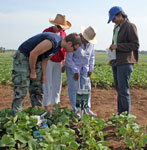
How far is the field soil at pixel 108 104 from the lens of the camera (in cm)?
337

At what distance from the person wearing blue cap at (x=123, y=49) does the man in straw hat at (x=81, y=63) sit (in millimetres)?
423

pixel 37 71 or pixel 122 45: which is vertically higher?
pixel 122 45

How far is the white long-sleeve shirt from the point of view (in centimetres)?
380

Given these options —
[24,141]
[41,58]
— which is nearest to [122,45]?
[41,58]

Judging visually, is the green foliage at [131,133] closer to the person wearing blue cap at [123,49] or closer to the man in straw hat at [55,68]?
the person wearing blue cap at [123,49]

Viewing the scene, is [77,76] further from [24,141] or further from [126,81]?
[24,141]

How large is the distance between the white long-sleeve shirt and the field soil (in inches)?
46.1

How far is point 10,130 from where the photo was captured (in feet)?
8.90

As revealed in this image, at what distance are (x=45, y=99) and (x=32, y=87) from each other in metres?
0.71

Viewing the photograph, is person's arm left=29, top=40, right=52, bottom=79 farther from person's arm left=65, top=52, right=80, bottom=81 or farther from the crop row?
person's arm left=65, top=52, right=80, bottom=81

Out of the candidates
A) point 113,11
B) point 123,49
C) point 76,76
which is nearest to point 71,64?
point 76,76

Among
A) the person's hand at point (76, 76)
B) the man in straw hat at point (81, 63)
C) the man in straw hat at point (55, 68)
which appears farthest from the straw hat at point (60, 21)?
the person's hand at point (76, 76)

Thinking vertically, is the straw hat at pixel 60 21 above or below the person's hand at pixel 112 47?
above

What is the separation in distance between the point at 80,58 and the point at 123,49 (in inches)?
31.9
